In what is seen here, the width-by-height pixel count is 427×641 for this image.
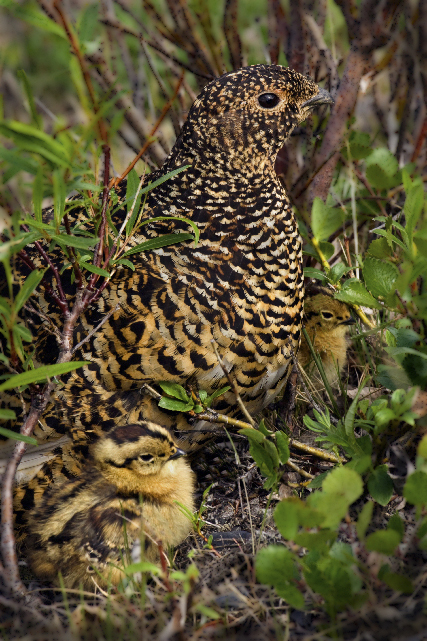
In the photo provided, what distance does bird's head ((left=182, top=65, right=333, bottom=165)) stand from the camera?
2691mm

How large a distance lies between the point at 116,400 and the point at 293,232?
108cm

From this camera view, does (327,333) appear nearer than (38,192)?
No

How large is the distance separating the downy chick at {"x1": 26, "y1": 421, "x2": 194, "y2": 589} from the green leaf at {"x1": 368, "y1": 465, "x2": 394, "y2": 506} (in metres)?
0.77

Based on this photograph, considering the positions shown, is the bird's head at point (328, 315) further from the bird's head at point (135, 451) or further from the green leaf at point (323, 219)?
the bird's head at point (135, 451)

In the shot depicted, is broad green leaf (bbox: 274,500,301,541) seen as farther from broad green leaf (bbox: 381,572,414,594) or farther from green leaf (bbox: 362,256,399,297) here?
green leaf (bbox: 362,256,399,297)

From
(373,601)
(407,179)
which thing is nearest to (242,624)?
(373,601)

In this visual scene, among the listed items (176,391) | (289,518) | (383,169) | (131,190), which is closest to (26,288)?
(131,190)

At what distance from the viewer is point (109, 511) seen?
2367mm

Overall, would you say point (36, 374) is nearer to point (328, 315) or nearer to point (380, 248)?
point (380, 248)

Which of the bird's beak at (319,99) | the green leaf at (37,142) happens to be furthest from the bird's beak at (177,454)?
the bird's beak at (319,99)

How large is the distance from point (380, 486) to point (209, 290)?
1005 millimetres

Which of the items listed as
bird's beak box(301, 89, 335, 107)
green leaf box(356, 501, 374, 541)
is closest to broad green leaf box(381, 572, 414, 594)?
green leaf box(356, 501, 374, 541)

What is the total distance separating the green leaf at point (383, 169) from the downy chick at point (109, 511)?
5.84 feet

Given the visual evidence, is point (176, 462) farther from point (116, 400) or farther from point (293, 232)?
point (293, 232)
